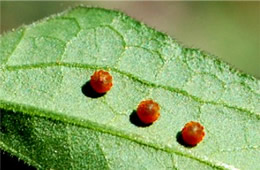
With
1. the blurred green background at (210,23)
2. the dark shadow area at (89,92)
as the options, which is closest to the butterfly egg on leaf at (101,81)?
the dark shadow area at (89,92)

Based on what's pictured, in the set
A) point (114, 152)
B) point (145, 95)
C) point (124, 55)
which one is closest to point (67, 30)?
point (124, 55)

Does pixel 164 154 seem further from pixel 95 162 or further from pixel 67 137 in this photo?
pixel 67 137

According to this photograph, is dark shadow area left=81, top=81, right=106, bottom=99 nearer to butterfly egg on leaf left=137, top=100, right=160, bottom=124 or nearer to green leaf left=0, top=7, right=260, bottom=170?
green leaf left=0, top=7, right=260, bottom=170

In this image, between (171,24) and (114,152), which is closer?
(114,152)

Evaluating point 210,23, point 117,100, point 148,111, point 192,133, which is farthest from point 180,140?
point 210,23

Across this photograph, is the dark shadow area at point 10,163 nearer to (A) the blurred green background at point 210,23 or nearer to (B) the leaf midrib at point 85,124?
(B) the leaf midrib at point 85,124

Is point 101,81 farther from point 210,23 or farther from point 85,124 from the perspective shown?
point 210,23

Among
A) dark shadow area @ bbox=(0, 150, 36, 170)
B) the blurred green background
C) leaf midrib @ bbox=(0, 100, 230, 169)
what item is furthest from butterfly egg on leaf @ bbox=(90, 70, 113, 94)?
the blurred green background
